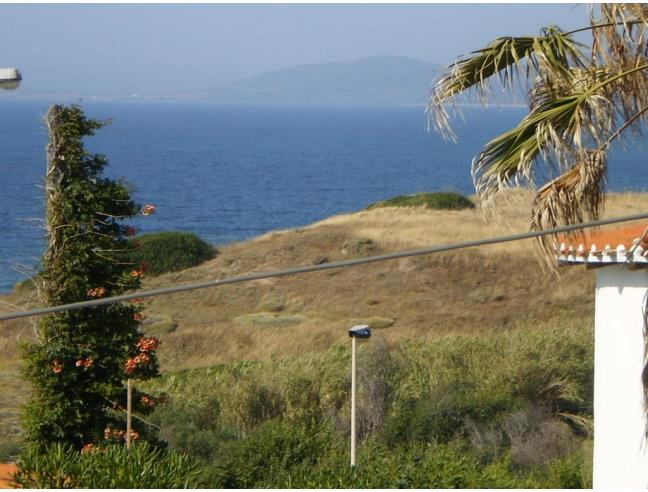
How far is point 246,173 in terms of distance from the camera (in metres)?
83.4

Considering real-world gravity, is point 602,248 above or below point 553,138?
below

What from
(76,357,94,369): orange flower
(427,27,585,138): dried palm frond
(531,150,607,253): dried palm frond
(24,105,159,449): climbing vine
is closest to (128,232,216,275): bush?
(24,105,159,449): climbing vine

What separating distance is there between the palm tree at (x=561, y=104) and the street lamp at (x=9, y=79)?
2.29m

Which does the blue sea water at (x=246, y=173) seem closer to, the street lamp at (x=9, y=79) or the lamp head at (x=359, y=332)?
the lamp head at (x=359, y=332)

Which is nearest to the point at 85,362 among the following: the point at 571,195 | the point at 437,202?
the point at 571,195

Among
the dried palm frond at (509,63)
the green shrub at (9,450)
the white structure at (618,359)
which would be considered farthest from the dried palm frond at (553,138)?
the green shrub at (9,450)

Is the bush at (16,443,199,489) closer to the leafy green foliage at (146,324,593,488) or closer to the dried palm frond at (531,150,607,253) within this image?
the leafy green foliage at (146,324,593,488)

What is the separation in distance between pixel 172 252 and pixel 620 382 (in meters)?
24.8

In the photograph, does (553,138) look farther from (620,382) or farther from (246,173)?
(246,173)

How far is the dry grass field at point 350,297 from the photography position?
21500 mm

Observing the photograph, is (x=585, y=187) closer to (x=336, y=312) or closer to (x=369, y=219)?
(x=336, y=312)

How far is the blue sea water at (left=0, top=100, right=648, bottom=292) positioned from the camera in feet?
178

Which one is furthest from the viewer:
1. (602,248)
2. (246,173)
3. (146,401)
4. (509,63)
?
(246,173)

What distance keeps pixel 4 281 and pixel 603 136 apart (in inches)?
1124
